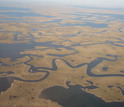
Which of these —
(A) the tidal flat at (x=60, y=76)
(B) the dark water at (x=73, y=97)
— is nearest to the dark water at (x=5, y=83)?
(A) the tidal flat at (x=60, y=76)

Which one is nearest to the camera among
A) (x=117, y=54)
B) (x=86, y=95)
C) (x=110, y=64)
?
(x=86, y=95)

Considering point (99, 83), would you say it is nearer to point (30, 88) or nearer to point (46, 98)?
point (46, 98)

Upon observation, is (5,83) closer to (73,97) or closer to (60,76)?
(60,76)

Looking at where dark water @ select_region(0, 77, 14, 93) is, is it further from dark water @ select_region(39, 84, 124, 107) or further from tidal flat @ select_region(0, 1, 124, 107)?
dark water @ select_region(39, 84, 124, 107)

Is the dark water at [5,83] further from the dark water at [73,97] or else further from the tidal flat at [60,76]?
the dark water at [73,97]

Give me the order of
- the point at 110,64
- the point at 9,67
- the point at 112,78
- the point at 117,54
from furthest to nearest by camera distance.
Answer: the point at 117,54, the point at 110,64, the point at 9,67, the point at 112,78

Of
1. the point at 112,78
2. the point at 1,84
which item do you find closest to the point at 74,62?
the point at 112,78
